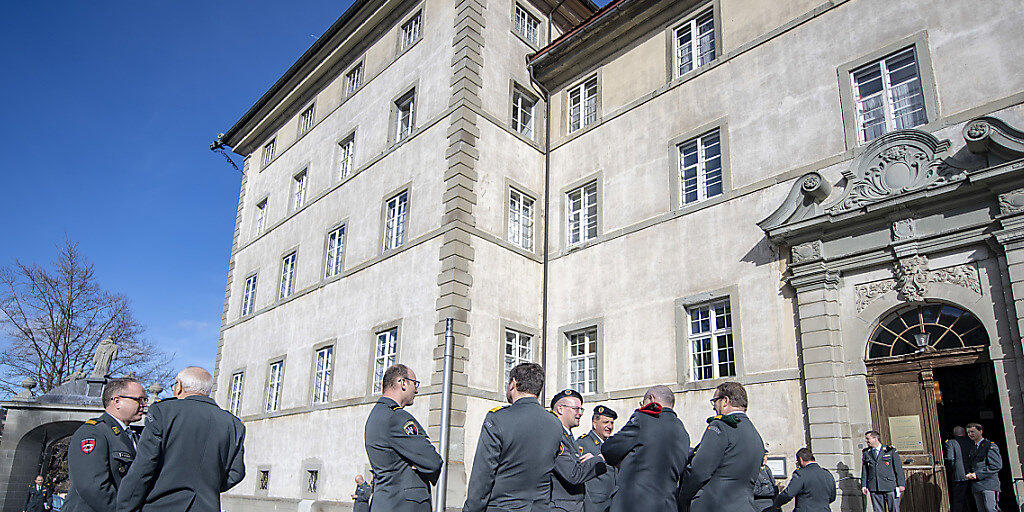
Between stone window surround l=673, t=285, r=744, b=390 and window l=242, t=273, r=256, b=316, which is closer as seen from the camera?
stone window surround l=673, t=285, r=744, b=390

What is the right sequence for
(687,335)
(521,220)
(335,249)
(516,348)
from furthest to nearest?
(335,249) → (521,220) → (516,348) → (687,335)

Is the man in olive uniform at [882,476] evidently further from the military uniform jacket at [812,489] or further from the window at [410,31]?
the window at [410,31]

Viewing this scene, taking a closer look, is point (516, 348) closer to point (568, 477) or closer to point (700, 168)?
point (700, 168)

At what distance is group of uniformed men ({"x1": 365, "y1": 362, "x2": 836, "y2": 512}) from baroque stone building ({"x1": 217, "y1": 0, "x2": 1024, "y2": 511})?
7179 millimetres

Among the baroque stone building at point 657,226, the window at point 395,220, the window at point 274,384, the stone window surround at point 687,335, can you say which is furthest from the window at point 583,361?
the window at point 274,384

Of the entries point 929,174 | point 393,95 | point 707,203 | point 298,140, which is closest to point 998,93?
point 929,174

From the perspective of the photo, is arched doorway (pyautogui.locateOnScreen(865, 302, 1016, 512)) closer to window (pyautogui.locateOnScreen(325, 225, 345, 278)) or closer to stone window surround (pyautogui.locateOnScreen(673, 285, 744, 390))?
stone window surround (pyautogui.locateOnScreen(673, 285, 744, 390))

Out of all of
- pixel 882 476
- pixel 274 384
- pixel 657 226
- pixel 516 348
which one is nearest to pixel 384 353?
pixel 516 348

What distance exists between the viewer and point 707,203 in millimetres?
15719

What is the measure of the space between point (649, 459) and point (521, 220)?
46.2 ft

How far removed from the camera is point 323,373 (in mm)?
21938

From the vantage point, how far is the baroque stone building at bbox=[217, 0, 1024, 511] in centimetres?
1214

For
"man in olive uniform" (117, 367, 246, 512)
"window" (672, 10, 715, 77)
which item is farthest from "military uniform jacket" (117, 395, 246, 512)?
"window" (672, 10, 715, 77)

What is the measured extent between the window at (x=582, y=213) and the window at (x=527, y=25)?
5.92 metres
